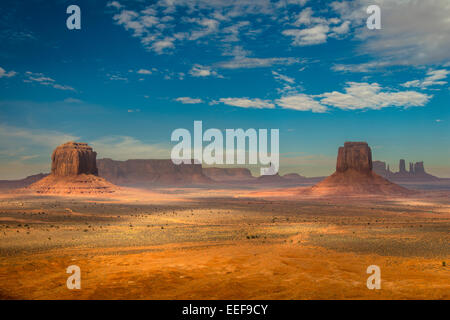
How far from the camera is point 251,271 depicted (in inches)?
545

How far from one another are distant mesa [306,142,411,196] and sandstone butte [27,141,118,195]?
5807cm

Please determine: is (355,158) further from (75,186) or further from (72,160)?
(72,160)

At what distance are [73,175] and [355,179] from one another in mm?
76979

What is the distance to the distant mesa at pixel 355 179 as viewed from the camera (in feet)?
257

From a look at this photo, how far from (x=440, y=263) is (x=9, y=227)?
3183 centimetres

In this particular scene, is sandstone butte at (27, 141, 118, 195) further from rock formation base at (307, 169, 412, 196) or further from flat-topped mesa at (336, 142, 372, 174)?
flat-topped mesa at (336, 142, 372, 174)

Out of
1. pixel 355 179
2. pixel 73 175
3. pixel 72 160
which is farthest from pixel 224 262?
pixel 72 160

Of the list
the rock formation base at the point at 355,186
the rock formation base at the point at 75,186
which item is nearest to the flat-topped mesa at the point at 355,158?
the rock formation base at the point at 355,186

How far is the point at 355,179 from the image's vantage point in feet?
273

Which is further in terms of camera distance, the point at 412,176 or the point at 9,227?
the point at 412,176

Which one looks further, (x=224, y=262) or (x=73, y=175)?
(x=73, y=175)
